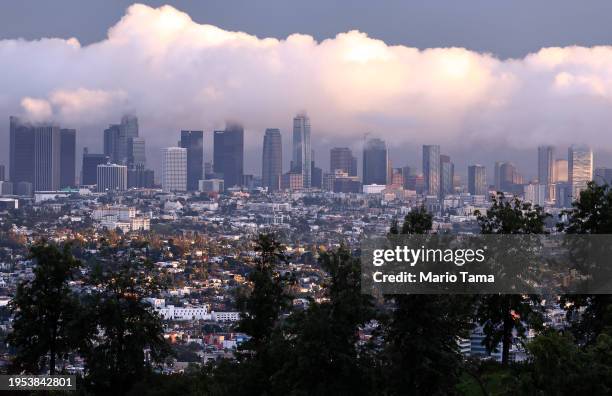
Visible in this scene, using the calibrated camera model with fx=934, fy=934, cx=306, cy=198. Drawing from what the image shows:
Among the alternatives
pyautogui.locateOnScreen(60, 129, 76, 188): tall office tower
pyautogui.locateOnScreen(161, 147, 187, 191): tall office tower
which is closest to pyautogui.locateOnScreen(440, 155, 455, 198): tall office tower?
pyautogui.locateOnScreen(161, 147, 187, 191): tall office tower

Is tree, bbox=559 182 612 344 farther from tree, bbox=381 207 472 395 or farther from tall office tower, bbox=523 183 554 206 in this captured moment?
tall office tower, bbox=523 183 554 206

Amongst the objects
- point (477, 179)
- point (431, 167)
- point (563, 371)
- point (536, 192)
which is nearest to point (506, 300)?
point (563, 371)

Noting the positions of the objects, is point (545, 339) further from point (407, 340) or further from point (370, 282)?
point (370, 282)

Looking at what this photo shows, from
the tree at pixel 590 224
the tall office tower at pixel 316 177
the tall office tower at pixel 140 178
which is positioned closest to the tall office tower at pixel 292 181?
the tall office tower at pixel 316 177

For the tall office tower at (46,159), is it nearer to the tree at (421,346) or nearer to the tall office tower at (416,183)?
the tall office tower at (416,183)

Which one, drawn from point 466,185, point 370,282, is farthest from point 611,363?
point 466,185

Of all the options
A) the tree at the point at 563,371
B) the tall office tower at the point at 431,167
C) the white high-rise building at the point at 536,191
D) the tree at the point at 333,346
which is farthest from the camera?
the tall office tower at the point at 431,167

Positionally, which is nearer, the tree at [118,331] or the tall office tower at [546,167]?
the tree at [118,331]
